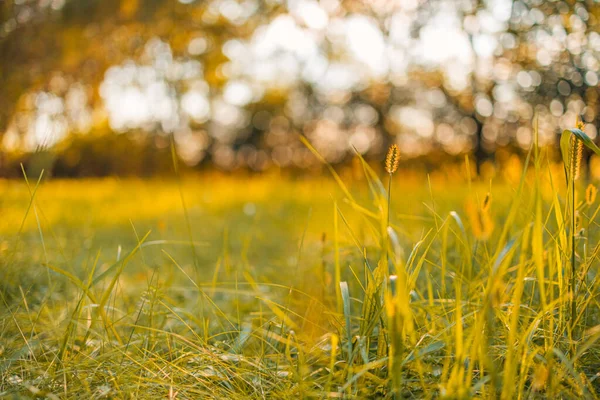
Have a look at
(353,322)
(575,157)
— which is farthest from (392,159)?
(353,322)

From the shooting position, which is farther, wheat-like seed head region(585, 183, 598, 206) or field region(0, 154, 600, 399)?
wheat-like seed head region(585, 183, 598, 206)

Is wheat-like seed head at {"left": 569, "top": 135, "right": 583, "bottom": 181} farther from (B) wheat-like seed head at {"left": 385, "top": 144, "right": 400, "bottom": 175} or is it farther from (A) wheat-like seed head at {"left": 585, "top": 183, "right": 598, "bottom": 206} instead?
(B) wheat-like seed head at {"left": 385, "top": 144, "right": 400, "bottom": 175}

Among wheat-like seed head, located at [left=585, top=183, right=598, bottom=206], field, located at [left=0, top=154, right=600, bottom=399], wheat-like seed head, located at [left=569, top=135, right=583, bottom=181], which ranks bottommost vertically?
field, located at [left=0, top=154, right=600, bottom=399]

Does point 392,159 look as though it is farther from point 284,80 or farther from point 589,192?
point 284,80

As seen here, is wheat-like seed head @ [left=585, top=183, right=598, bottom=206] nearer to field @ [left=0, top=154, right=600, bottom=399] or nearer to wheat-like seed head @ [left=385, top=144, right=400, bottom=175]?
field @ [left=0, top=154, right=600, bottom=399]

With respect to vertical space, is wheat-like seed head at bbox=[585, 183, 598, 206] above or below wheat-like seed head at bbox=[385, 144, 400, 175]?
below

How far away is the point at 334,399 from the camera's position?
103 cm

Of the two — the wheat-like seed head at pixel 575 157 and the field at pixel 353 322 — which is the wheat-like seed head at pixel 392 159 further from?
the wheat-like seed head at pixel 575 157

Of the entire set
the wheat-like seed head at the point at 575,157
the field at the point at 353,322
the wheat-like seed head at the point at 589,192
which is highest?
the wheat-like seed head at the point at 575,157

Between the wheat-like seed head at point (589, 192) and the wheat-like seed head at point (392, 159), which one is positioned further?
the wheat-like seed head at point (589, 192)

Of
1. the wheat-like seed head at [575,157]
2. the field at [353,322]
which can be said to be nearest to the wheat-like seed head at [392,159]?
the field at [353,322]

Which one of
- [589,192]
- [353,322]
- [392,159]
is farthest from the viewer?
[353,322]

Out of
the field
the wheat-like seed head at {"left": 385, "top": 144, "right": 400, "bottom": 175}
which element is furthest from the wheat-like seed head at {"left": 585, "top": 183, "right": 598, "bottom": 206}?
the wheat-like seed head at {"left": 385, "top": 144, "right": 400, "bottom": 175}

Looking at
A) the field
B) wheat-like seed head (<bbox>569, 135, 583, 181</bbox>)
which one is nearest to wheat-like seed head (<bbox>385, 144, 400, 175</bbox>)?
the field
